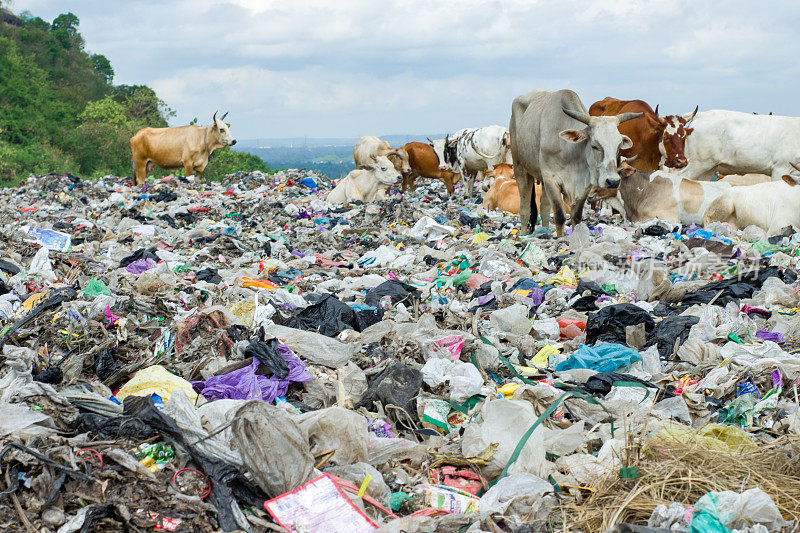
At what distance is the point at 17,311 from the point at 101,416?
2.38 metres

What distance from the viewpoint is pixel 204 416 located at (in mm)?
3150

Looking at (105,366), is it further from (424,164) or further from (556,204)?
(424,164)

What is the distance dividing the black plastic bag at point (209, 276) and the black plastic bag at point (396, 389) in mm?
3135

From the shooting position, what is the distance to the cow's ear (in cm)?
779

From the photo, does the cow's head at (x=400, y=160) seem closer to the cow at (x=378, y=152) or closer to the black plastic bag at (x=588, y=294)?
the cow at (x=378, y=152)

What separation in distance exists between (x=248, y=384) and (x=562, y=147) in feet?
18.8

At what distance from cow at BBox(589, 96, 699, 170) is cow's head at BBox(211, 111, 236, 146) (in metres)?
10.1

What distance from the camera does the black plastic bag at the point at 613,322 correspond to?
476cm

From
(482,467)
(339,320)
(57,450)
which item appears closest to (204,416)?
(57,450)

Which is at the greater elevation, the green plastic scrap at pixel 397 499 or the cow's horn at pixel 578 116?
the cow's horn at pixel 578 116

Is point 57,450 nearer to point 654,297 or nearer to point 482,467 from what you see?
point 482,467

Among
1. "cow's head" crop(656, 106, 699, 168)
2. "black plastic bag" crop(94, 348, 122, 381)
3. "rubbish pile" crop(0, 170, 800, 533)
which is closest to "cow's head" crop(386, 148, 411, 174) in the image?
"cow's head" crop(656, 106, 699, 168)

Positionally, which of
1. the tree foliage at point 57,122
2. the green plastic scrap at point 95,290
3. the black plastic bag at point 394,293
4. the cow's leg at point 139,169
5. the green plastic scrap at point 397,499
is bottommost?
the green plastic scrap at point 397,499

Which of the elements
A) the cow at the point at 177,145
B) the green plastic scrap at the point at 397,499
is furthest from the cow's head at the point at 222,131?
the green plastic scrap at the point at 397,499
